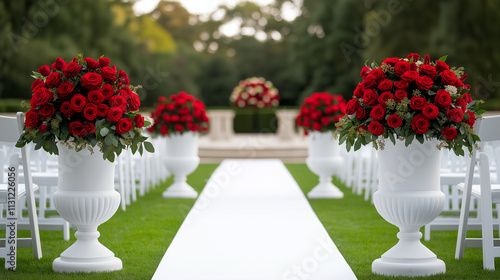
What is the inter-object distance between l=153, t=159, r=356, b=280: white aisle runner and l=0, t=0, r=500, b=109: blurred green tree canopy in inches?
289

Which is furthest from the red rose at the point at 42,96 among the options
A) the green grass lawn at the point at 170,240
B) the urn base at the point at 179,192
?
the urn base at the point at 179,192

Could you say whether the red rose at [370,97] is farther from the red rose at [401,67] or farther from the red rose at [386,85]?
the red rose at [401,67]

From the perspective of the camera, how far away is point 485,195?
4668 millimetres

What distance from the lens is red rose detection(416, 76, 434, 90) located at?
4484 millimetres

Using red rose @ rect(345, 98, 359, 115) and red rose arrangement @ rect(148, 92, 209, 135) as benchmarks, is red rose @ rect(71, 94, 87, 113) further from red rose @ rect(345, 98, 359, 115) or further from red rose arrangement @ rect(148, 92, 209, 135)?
red rose arrangement @ rect(148, 92, 209, 135)

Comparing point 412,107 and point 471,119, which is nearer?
point 412,107

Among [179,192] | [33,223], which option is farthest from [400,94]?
[179,192]

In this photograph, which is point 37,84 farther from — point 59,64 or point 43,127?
point 43,127

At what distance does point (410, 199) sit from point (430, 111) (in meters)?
0.64

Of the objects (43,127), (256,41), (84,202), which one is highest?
(256,41)

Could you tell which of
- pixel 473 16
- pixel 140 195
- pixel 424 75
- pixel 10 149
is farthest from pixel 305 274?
pixel 473 16

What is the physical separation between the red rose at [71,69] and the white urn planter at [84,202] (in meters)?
0.55

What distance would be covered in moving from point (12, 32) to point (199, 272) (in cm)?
2383

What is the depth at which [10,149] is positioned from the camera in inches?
283
